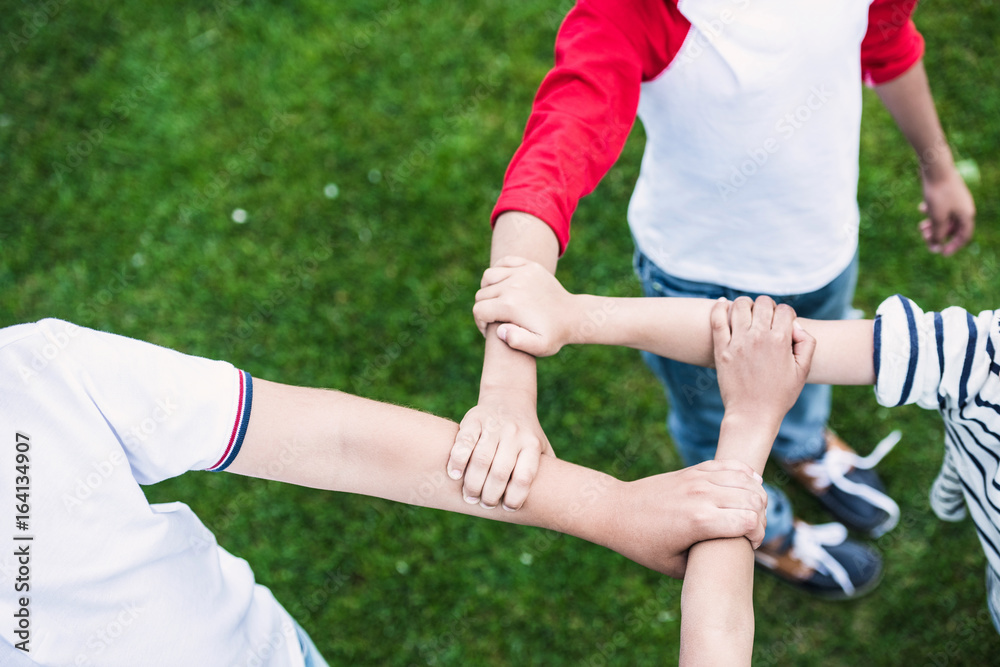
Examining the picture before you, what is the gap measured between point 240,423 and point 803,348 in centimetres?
116

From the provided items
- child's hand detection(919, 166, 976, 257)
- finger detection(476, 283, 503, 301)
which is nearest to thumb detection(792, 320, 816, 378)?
finger detection(476, 283, 503, 301)

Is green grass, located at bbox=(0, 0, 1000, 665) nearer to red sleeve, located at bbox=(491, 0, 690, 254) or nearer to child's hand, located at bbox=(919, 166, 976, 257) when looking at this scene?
child's hand, located at bbox=(919, 166, 976, 257)

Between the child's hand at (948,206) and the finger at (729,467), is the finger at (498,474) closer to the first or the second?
the finger at (729,467)

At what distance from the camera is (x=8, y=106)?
3900mm

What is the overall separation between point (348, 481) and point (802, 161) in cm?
123

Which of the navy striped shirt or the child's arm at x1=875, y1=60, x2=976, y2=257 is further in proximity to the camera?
the child's arm at x1=875, y1=60, x2=976, y2=257

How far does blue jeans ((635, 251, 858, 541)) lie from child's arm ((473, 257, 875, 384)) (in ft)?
1.00

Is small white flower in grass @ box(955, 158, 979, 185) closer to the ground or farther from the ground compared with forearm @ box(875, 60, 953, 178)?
closer to the ground

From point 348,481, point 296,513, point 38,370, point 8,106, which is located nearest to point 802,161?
point 348,481

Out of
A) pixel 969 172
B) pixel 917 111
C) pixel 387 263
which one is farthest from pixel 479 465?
pixel 969 172

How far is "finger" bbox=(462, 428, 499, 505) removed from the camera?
1484 millimetres

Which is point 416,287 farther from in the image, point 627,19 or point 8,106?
point 8,106

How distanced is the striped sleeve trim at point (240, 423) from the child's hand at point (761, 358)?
3.22 ft

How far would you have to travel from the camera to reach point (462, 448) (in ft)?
4.89
